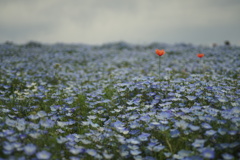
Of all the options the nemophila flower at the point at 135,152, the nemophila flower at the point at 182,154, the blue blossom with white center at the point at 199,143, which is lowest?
the nemophila flower at the point at 135,152

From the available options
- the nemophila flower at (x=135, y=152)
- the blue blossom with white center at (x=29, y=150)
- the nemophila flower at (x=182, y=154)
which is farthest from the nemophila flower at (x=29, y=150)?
the nemophila flower at (x=182, y=154)

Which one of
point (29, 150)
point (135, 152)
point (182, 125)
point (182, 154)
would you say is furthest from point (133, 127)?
point (29, 150)

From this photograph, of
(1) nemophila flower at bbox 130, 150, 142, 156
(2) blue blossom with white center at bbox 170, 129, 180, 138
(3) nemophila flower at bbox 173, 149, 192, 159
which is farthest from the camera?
(2) blue blossom with white center at bbox 170, 129, 180, 138

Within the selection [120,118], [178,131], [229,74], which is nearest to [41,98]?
[120,118]

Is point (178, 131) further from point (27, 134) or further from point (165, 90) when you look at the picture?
point (27, 134)

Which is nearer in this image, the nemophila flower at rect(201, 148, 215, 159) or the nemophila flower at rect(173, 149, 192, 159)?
the nemophila flower at rect(201, 148, 215, 159)

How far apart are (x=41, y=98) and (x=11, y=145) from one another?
264cm

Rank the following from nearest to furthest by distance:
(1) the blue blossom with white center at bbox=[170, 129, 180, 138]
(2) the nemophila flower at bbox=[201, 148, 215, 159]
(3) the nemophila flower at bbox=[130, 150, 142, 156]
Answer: (2) the nemophila flower at bbox=[201, 148, 215, 159] < (3) the nemophila flower at bbox=[130, 150, 142, 156] < (1) the blue blossom with white center at bbox=[170, 129, 180, 138]

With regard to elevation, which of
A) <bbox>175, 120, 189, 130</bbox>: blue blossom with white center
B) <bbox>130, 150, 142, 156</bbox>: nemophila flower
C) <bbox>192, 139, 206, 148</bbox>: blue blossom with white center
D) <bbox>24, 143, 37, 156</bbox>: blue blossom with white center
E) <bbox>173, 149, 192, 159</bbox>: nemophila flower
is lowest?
<bbox>130, 150, 142, 156</bbox>: nemophila flower

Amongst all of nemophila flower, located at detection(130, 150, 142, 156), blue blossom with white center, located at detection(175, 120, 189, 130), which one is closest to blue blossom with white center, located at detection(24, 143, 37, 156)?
nemophila flower, located at detection(130, 150, 142, 156)

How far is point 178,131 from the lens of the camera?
293 cm

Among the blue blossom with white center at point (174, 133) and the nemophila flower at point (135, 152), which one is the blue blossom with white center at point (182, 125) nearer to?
the blue blossom with white center at point (174, 133)

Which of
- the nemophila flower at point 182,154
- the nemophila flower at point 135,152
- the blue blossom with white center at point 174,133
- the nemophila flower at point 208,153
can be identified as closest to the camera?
the nemophila flower at point 208,153

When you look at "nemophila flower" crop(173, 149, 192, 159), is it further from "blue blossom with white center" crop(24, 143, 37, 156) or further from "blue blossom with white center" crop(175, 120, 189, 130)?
"blue blossom with white center" crop(24, 143, 37, 156)
